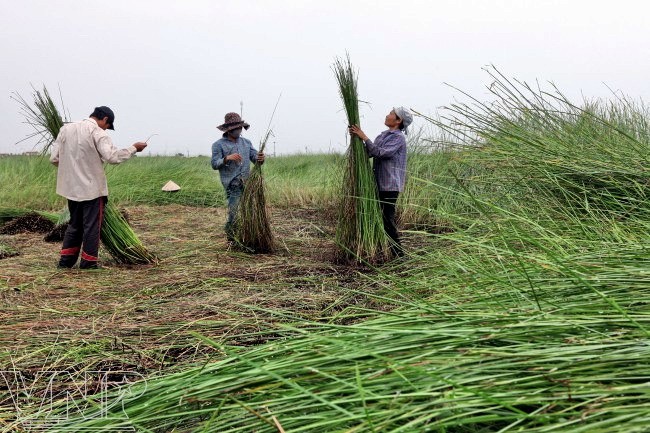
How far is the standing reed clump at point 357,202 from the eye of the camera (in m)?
4.19

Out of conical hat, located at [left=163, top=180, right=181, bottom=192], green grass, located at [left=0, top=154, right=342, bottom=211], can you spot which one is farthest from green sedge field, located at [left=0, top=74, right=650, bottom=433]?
conical hat, located at [left=163, top=180, right=181, bottom=192]

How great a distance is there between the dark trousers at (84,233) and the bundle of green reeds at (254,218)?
1144 millimetres

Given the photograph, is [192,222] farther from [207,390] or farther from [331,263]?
[207,390]

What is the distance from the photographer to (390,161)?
14.3 feet

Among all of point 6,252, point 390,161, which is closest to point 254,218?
point 390,161

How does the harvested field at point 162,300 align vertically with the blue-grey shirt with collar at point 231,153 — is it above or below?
below

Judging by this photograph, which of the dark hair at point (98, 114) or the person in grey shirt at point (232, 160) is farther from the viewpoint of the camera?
the person in grey shirt at point (232, 160)

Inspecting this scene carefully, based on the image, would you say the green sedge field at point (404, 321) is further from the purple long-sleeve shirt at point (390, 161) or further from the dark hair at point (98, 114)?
the dark hair at point (98, 114)

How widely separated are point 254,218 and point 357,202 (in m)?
1.01

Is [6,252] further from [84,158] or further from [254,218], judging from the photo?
[254,218]

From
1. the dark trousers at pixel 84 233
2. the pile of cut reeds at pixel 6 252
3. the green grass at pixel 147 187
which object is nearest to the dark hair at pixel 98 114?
the dark trousers at pixel 84 233

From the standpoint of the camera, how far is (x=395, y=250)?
4.53m

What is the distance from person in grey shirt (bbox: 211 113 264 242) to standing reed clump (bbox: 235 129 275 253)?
17 centimetres

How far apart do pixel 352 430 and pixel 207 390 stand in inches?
16.2
